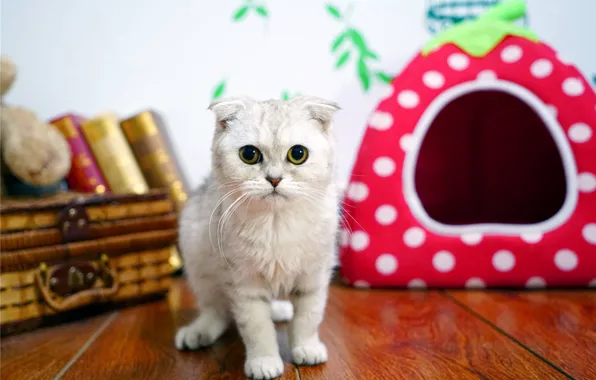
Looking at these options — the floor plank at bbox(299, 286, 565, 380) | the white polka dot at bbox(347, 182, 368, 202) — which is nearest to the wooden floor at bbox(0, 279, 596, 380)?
the floor plank at bbox(299, 286, 565, 380)

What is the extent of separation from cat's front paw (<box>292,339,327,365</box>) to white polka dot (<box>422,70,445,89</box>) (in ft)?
2.65

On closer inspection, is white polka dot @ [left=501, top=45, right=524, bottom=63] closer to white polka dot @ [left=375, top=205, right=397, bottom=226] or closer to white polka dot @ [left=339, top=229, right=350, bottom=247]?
white polka dot @ [left=375, top=205, right=397, bottom=226]

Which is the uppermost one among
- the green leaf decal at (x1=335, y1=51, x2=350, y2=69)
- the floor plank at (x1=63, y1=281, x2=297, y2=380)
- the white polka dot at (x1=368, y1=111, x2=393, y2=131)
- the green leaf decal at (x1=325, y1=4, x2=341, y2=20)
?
the green leaf decal at (x1=325, y1=4, x2=341, y2=20)

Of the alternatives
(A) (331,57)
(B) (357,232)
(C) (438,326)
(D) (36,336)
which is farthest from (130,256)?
(A) (331,57)

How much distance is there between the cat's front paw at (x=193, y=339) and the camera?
0.91m

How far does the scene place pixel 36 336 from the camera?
1.05 metres

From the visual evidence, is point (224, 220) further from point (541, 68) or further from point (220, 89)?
point (541, 68)

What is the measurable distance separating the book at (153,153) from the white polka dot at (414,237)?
751mm

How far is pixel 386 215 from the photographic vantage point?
1222 millimetres

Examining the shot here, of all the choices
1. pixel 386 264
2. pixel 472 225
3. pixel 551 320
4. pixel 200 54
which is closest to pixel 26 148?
pixel 200 54

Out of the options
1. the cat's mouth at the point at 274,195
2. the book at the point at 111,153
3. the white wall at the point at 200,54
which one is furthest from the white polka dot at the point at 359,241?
the book at the point at 111,153

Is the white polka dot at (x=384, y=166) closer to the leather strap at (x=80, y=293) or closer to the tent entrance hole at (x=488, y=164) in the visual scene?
the tent entrance hole at (x=488, y=164)

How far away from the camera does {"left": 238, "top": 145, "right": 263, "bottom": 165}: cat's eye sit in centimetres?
73

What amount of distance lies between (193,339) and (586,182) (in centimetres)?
107
